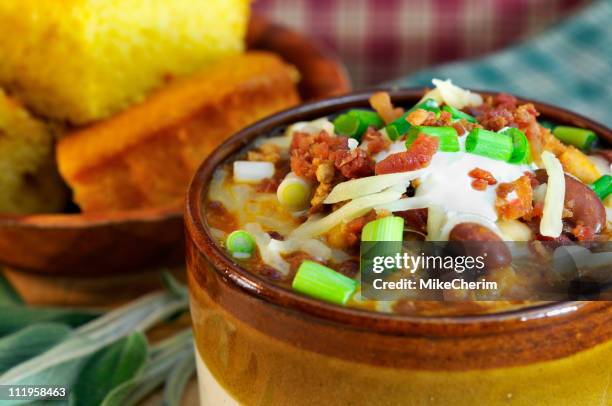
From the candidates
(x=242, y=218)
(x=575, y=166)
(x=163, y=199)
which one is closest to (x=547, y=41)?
(x=163, y=199)

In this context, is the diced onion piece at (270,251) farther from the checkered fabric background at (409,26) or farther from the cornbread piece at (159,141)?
the checkered fabric background at (409,26)

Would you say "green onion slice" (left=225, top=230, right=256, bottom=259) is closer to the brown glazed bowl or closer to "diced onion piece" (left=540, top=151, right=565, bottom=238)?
the brown glazed bowl

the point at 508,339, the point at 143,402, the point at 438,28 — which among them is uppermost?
the point at 508,339

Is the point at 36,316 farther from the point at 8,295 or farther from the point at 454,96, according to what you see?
the point at 454,96

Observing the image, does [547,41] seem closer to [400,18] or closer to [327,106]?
[400,18]

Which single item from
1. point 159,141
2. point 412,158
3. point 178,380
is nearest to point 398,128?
point 412,158
